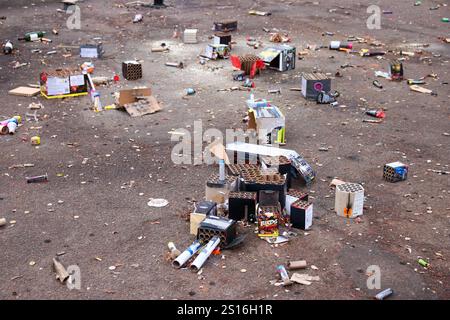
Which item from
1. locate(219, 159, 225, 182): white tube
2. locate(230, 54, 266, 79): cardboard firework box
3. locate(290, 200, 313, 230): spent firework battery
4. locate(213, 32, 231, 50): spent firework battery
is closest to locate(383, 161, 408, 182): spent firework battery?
locate(290, 200, 313, 230): spent firework battery

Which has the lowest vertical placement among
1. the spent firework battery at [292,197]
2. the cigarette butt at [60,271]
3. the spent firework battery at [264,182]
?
the cigarette butt at [60,271]

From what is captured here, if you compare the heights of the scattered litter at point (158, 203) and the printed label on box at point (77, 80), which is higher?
the printed label on box at point (77, 80)

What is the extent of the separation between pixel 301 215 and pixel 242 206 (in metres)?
0.74

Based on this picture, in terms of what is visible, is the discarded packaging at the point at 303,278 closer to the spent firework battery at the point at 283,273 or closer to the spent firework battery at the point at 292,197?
the spent firework battery at the point at 283,273

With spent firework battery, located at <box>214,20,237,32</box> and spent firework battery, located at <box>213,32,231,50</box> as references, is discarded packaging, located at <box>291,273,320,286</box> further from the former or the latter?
spent firework battery, located at <box>214,20,237,32</box>

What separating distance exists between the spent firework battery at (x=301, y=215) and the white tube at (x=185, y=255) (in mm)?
1264

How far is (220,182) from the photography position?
26.4 feet

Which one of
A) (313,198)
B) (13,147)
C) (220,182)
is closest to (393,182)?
(313,198)

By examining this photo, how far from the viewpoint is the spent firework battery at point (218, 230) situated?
7148mm

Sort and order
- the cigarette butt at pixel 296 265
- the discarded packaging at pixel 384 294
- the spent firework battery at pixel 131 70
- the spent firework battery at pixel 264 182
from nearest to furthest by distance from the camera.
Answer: the discarded packaging at pixel 384 294 < the cigarette butt at pixel 296 265 < the spent firework battery at pixel 264 182 < the spent firework battery at pixel 131 70

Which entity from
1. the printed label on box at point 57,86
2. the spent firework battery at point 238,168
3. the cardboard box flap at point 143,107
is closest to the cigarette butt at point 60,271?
the spent firework battery at point 238,168

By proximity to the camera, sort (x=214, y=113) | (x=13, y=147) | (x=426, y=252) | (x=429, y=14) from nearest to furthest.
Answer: (x=426, y=252), (x=13, y=147), (x=214, y=113), (x=429, y=14)
